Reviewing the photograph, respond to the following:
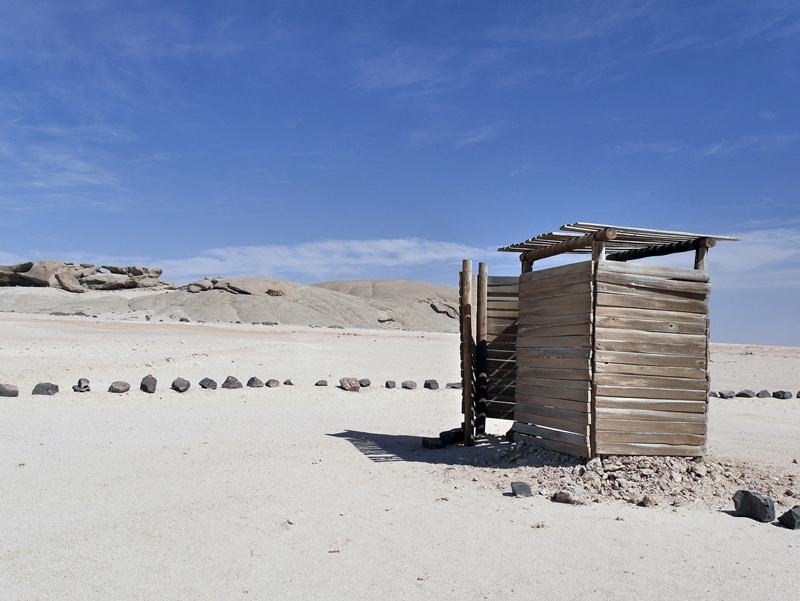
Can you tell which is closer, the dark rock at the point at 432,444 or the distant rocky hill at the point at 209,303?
the dark rock at the point at 432,444

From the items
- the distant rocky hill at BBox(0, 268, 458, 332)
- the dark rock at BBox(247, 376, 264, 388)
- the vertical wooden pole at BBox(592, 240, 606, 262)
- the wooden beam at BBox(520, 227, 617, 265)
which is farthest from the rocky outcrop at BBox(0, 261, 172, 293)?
the vertical wooden pole at BBox(592, 240, 606, 262)

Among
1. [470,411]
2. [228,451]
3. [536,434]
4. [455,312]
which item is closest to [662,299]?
[536,434]

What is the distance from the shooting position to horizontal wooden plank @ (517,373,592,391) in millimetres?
7255

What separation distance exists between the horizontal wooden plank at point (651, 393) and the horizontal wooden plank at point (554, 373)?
0.21 meters

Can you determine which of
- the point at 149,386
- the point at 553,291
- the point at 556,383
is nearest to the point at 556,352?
the point at 556,383

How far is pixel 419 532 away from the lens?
19.0 feet

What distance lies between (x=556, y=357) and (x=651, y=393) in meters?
1.13

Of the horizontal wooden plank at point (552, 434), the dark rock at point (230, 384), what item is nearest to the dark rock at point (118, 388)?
the dark rock at point (230, 384)

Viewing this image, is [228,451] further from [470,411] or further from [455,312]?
[455,312]

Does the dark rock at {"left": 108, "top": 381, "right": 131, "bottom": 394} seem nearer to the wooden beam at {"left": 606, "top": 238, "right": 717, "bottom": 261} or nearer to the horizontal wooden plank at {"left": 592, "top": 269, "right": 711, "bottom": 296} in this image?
the wooden beam at {"left": 606, "top": 238, "right": 717, "bottom": 261}

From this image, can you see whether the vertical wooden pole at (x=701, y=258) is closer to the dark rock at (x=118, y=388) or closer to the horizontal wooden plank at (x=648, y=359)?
the horizontal wooden plank at (x=648, y=359)

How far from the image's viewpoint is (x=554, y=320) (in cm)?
786

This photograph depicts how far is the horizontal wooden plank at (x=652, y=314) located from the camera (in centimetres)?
728

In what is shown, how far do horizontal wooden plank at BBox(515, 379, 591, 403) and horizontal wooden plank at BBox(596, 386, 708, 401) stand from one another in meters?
0.17
